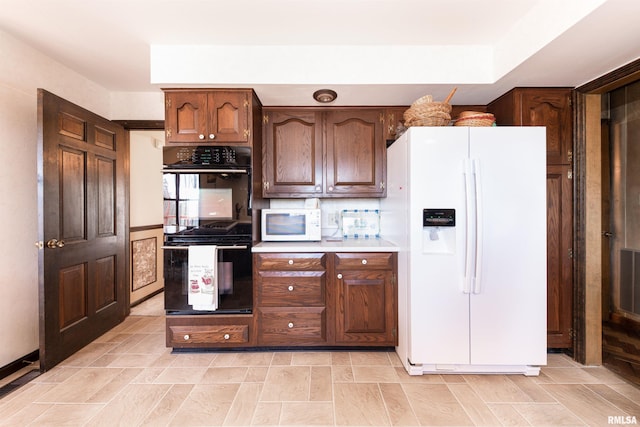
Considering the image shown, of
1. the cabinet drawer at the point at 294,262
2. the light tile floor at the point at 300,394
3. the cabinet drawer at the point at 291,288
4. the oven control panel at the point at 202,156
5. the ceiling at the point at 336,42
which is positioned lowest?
the light tile floor at the point at 300,394

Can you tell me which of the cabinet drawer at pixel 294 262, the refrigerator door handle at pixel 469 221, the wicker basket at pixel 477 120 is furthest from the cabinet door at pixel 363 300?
the wicker basket at pixel 477 120

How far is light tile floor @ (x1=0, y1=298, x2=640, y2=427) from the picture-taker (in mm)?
1592

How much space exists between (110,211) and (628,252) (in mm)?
5217

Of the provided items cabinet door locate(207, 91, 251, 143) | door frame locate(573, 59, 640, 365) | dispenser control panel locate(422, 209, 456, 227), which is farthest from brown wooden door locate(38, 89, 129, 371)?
door frame locate(573, 59, 640, 365)

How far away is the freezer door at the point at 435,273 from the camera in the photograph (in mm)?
1917

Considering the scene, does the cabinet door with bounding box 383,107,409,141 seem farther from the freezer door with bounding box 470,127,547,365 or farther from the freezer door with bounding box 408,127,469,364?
the freezer door with bounding box 470,127,547,365

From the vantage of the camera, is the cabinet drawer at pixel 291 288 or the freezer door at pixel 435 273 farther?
the cabinet drawer at pixel 291 288

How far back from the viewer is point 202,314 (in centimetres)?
225

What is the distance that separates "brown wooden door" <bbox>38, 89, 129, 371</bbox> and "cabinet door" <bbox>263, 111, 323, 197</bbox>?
1527 millimetres

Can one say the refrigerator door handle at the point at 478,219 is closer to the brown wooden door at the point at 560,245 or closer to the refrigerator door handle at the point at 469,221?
the refrigerator door handle at the point at 469,221

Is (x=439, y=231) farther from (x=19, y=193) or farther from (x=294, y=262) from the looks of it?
(x=19, y=193)

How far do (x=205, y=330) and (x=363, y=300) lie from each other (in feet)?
4.29

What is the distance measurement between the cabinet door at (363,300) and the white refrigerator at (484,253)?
318 mm

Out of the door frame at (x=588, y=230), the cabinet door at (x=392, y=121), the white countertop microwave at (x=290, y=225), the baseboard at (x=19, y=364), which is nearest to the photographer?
the baseboard at (x=19, y=364)
